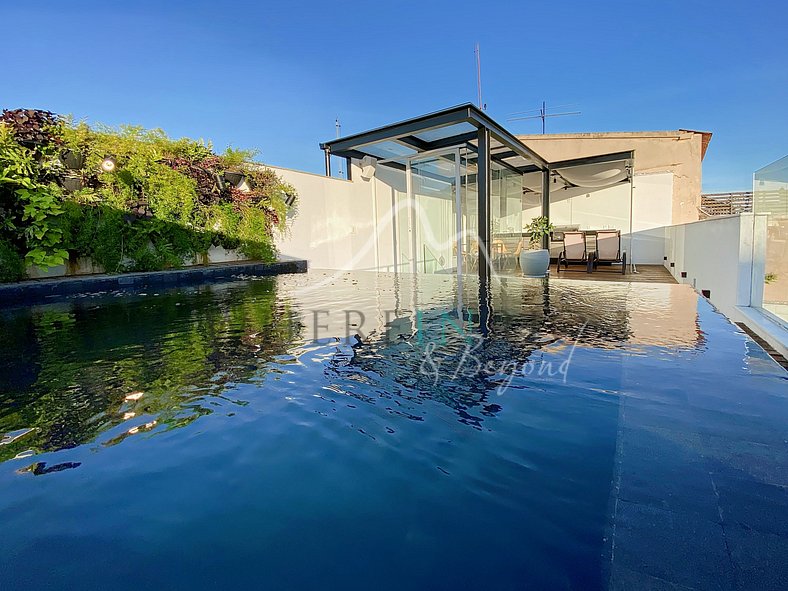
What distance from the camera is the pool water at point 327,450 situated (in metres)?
1.38

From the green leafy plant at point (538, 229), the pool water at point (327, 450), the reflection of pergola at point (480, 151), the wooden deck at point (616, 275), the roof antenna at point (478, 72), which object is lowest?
the pool water at point (327, 450)

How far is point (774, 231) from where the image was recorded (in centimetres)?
480

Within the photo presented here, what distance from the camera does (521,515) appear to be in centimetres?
156

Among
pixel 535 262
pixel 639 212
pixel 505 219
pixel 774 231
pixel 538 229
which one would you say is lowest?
pixel 535 262

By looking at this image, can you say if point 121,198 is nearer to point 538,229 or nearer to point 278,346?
point 278,346

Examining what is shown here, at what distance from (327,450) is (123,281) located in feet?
26.7

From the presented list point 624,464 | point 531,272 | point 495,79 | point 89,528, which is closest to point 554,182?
point 495,79

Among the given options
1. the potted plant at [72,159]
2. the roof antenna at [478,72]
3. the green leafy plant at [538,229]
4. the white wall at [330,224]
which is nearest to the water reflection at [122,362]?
the potted plant at [72,159]

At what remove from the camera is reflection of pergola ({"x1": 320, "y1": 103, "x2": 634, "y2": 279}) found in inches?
317

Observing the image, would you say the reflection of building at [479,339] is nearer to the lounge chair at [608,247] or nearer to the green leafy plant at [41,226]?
the lounge chair at [608,247]

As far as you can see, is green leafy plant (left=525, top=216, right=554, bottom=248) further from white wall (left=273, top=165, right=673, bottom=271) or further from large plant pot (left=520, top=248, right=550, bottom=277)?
white wall (left=273, top=165, right=673, bottom=271)

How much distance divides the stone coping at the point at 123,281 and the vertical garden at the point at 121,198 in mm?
418

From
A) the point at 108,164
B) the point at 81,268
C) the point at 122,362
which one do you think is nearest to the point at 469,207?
the point at 108,164

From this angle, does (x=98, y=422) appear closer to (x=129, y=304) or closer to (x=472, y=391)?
(x=472, y=391)
